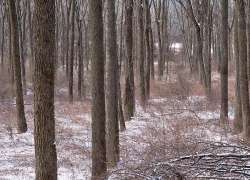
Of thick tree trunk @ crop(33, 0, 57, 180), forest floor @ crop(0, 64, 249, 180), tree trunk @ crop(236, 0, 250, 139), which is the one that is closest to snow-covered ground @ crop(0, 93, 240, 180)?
forest floor @ crop(0, 64, 249, 180)

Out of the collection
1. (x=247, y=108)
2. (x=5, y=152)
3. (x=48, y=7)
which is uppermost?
(x=48, y=7)

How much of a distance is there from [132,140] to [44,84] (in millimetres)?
6760

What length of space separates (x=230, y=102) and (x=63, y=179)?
12411mm

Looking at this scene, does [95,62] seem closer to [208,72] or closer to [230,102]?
[230,102]

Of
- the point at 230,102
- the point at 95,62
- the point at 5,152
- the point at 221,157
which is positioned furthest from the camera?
the point at 230,102

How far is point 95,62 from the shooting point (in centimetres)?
892

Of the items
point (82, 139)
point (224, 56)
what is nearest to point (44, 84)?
point (82, 139)

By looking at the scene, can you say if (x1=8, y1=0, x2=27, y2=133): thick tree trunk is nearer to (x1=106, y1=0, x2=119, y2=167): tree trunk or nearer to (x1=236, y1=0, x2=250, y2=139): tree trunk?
(x1=106, y1=0, x2=119, y2=167): tree trunk

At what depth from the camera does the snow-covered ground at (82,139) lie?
420 inches

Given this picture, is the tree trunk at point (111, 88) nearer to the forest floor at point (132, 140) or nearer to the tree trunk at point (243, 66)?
the forest floor at point (132, 140)

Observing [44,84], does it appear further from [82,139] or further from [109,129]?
[82,139]

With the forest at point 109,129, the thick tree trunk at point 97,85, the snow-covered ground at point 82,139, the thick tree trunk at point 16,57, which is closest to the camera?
the forest at point 109,129

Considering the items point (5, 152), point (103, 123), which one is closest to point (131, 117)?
point (5, 152)

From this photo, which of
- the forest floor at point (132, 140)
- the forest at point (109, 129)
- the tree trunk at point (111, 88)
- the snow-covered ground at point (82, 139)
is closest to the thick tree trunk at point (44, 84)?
the forest at point (109, 129)
